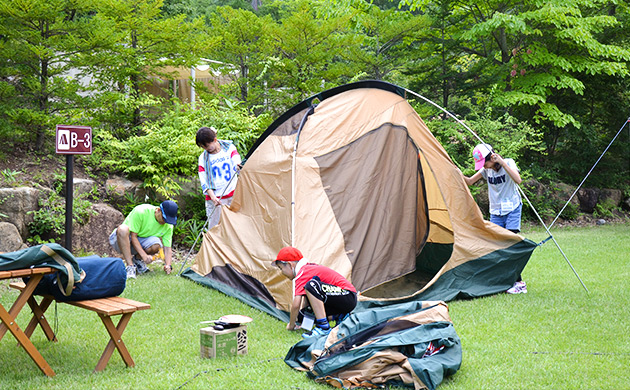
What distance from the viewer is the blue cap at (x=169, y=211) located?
564cm

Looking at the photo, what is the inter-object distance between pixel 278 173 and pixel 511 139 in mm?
6685

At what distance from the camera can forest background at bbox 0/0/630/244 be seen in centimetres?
774

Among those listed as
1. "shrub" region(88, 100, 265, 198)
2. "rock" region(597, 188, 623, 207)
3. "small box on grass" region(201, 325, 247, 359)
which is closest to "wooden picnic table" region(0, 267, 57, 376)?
"small box on grass" region(201, 325, 247, 359)

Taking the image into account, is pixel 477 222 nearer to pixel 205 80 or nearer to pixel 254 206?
pixel 254 206

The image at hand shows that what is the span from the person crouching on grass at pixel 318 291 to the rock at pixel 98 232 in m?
3.74

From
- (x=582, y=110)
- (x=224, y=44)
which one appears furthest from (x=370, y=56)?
(x=582, y=110)

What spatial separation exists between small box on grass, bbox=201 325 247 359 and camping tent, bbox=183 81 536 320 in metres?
1.01

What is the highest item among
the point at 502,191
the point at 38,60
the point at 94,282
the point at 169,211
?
the point at 38,60

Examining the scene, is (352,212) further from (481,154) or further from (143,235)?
(143,235)

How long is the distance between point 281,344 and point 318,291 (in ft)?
1.54

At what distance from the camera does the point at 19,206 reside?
6.63 metres

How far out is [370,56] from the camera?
11.5m

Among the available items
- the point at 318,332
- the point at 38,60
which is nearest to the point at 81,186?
the point at 38,60

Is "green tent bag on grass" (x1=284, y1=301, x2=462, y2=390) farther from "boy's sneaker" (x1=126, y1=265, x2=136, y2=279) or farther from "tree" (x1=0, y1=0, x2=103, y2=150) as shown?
"tree" (x1=0, y1=0, x2=103, y2=150)
